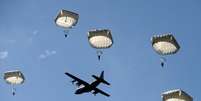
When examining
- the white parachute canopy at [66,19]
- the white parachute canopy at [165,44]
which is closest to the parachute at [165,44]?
the white parachute canopy at [165,44]

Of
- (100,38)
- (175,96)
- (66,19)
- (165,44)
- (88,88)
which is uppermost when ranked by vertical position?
(66,19)

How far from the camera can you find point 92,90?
4872 inches

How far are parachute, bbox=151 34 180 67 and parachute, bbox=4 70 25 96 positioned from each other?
70.3 ft

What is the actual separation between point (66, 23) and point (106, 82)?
35236 mm

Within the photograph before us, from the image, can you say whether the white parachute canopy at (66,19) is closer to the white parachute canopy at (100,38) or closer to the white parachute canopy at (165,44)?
the white parachute canopy at (100,38)

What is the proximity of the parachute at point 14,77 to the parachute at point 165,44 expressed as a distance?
70.3 feet

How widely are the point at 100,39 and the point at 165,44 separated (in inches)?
336

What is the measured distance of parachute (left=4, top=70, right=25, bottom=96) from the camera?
9294cm

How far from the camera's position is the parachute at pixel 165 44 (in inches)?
3238

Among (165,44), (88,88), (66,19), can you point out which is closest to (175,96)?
(165,44)

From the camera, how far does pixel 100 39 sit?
84.6 m

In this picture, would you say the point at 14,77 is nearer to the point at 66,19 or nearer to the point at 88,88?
the point at 66,19

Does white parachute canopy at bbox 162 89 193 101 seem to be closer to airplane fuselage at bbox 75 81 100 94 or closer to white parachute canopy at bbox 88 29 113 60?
white parachute canopy at bbox 88 29 113 60

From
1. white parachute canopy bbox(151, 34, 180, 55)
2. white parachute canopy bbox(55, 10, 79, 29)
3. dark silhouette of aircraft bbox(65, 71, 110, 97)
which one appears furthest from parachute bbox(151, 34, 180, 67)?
dark silhouette of aircraft bbox(65, 71, 110, 97)
